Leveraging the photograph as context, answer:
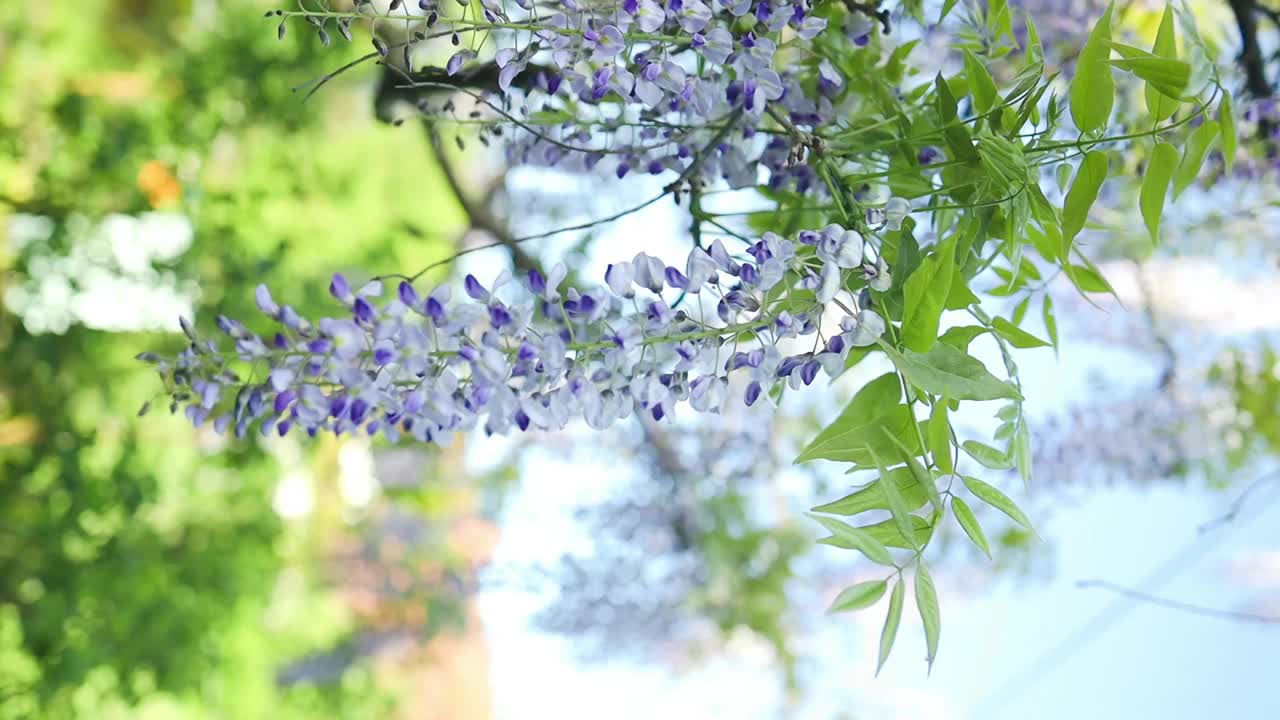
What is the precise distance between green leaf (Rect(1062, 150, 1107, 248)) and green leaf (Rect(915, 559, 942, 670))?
0.09 meters

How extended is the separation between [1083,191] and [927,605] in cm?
11

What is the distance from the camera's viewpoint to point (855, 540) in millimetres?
232

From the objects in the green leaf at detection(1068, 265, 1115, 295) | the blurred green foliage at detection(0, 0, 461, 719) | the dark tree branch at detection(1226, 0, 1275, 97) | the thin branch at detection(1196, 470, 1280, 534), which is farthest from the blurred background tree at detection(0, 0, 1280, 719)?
the green leaf at detection(1068, 265, 1115, 295)

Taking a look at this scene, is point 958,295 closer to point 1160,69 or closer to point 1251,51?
point 1160,69

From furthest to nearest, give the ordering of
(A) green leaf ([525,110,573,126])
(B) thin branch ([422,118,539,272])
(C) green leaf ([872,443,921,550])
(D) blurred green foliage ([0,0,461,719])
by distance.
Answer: (D) blurred green foliage ([0,0,461,719])
(B) thin branch ([422,118,539,272])
(A) green leaf ([525,110,573,126])
(C) green leaf ([872,443,921,550])

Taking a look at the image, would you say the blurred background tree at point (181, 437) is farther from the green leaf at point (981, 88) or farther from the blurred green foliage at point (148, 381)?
the green leaf at point (981, 88)

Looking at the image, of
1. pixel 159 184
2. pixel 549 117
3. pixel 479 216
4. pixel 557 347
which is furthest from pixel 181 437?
pixel 557 347

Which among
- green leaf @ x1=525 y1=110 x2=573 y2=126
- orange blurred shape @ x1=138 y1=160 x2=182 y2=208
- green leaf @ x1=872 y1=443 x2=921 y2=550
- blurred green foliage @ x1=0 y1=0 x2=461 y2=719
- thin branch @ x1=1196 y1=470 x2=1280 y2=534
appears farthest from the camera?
orange blurred shape @ x1=138 y1=160 x2=182 y2=208

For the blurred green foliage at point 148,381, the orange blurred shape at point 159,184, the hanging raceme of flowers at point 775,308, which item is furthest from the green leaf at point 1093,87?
the orange blurred shape at point 159,184

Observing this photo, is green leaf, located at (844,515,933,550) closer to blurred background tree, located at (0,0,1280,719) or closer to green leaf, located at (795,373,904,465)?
green leaf, located at (795,373,904,465)

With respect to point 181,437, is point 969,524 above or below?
below

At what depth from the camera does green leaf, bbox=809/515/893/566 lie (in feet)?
0.75

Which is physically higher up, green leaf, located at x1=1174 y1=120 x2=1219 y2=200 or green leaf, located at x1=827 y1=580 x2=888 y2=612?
green leaf, located at x1=1174 y1=120 x2=1219 y2=200

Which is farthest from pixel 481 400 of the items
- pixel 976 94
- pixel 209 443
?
pixel 209 443
